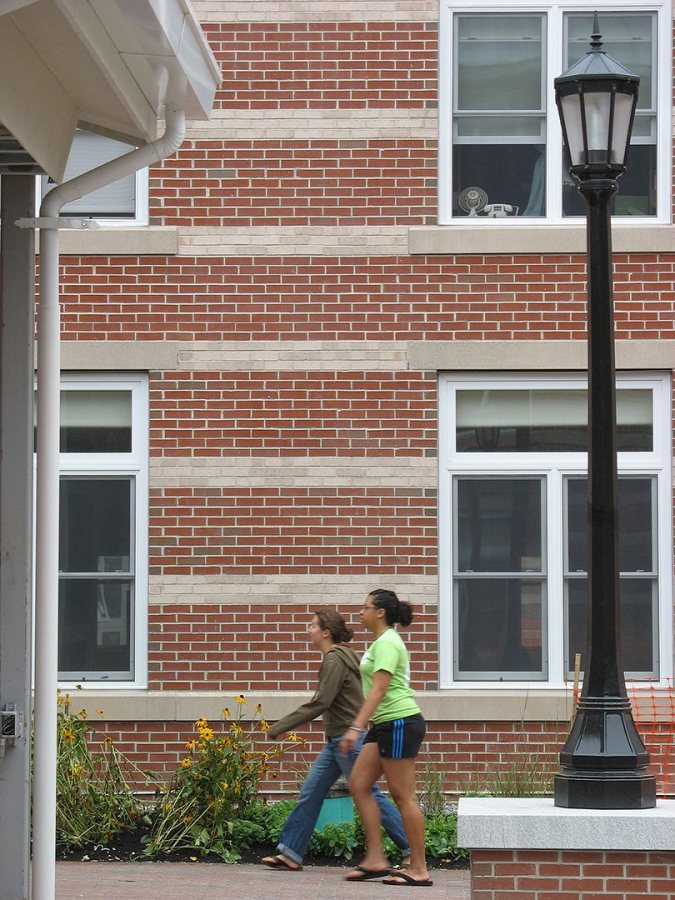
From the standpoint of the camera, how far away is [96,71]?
17.6ft

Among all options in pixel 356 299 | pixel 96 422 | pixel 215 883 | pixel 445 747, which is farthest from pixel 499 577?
pixel 215 883

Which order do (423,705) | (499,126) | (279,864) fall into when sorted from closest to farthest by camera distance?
(279,864), (423,705), (499,126)

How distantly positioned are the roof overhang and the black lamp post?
75.0 inches

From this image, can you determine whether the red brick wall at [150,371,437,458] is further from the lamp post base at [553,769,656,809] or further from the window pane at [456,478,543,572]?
the lamp post base at [553,769,656,809]

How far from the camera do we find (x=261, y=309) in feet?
37.6

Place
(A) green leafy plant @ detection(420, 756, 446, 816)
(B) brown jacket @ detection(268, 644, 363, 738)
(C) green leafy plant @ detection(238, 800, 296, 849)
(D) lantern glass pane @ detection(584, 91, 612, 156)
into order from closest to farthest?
(D) lantern glass pane @ detection(584, 91, 612, 156) < (B) brown jacket @ detection(268, 644, 363, 738) < (C) green leafy plant @ detection(238, 800, 296, 849) < (A) green leafy plant @ detection(420, 756, 446, 816)

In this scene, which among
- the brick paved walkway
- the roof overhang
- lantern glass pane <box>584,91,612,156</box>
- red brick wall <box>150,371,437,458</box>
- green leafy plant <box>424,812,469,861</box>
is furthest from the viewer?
red brick wall <box>150,371,437,458</box>

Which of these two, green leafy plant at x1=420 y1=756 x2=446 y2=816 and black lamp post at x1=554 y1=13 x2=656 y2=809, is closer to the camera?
black lamp post at x1=554 y1=13 x2=656 y2=809

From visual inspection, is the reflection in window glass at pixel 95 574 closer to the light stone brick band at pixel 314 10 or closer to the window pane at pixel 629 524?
the window pane at pixel 629 524

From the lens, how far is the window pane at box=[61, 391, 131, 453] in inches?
452

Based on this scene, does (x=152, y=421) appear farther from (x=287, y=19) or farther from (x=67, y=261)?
(x=287, y=19)

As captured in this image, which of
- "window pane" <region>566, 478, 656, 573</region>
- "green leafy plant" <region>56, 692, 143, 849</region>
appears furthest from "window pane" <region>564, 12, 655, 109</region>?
"green leafy plant" <region>56, 692, 143, 849</region>

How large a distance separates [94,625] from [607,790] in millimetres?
6124

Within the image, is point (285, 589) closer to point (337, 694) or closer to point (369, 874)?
point (337, 694)
